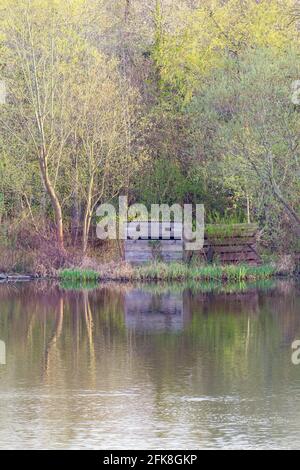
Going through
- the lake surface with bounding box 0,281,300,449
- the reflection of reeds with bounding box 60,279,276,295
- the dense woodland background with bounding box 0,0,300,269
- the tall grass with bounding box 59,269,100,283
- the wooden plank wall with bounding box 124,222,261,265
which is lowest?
the lake surface with bounding box 0,281,300,449

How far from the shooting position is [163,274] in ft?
105

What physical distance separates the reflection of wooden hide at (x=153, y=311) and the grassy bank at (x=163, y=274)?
2593mm

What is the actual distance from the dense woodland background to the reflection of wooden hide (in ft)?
19.4

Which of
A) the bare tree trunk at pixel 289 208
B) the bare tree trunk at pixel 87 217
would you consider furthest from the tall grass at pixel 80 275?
the bare tree trunk at pixel 289 208

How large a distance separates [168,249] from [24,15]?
8.29 meters

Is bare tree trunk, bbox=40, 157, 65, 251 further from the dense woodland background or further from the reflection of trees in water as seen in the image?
the reflection of trees in water

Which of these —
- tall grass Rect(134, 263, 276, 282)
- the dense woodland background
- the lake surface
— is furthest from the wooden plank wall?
the lake surface

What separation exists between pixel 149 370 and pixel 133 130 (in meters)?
18.8

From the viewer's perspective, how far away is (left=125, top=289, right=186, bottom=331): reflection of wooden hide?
23.0 meters

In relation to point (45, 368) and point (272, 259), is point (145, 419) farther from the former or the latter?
point (272, 259)

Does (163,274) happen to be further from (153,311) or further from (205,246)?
(153,311)

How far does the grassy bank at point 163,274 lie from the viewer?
31984mm

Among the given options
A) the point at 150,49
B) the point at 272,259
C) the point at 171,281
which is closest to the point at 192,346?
the point at 171,281

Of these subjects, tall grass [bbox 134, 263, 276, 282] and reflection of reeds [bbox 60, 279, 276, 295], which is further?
tall grass [bbox 134, 263, 276, 282]
